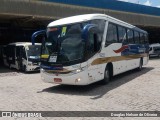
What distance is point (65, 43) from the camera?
1113 cm

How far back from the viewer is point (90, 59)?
36.8 feet

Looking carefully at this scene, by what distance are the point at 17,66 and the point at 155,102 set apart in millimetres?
13971

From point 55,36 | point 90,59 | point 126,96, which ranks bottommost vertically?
point 126,96

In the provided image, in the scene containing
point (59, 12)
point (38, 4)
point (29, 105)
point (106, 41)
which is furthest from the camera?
point (59, 12)

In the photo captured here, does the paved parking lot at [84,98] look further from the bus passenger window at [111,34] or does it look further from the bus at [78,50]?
the bus passenger window at [111,34]

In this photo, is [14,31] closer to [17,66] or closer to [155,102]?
[17,66]

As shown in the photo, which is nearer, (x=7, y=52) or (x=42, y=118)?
(x=42, y=118)

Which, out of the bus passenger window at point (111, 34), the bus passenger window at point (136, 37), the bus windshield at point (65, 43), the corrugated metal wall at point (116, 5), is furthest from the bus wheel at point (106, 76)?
the corrugated metal wall at point (116, 5)

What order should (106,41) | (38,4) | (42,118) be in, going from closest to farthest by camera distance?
(42,118) → (106,41) → (38,4)

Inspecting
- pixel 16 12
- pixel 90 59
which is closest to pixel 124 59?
pixel 90 59

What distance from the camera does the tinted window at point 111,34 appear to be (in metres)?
13.1

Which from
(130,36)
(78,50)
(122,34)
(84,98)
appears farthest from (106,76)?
(130,36)

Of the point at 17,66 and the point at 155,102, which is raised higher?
the point at 155,102

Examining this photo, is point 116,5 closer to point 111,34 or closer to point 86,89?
point 111,34
